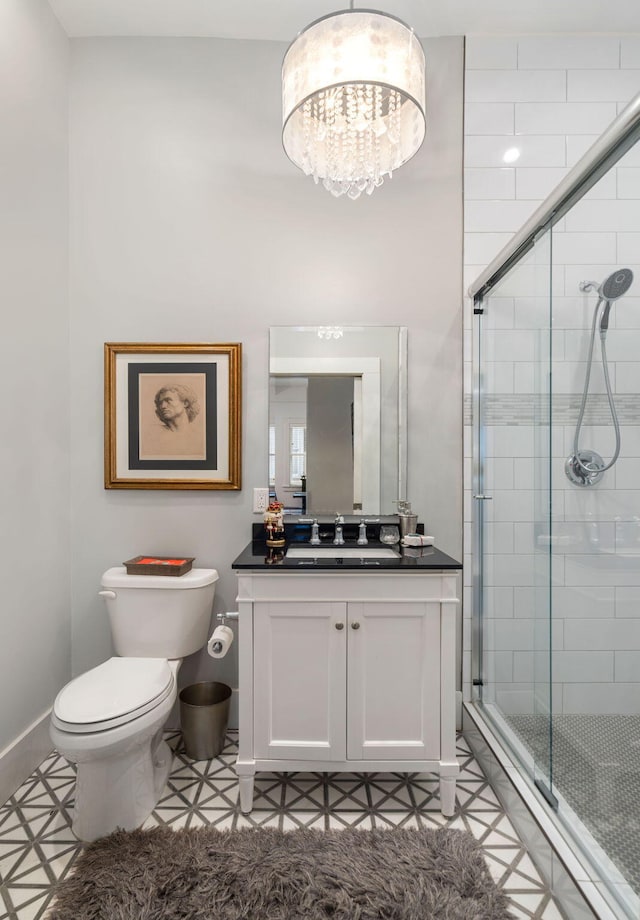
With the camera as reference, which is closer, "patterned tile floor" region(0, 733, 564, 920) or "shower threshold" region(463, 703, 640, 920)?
"shower threshold" region(463, 703, 640, 920)

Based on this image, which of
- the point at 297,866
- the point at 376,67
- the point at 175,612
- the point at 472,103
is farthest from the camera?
the point at 472,103

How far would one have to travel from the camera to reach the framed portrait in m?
2.28

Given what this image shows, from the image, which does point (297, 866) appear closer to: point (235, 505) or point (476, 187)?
point (235, 505)

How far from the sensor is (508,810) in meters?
1.72

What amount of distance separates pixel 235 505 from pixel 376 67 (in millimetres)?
1668

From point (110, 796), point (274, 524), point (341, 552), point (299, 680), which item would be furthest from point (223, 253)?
point (110, 796)

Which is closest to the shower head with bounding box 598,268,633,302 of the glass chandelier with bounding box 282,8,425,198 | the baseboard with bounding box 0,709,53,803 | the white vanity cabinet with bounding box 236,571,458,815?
the glass chandelier with bounding box 282,8,425,198

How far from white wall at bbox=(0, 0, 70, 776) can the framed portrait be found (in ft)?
0.72

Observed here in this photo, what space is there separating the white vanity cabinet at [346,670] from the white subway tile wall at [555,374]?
1.13 ft

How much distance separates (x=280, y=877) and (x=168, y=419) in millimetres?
1719

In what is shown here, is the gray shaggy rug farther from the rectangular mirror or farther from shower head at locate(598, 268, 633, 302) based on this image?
shower head at locate(598, 268, 633, 302)

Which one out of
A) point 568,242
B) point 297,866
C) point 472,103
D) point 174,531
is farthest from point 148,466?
point 472,103

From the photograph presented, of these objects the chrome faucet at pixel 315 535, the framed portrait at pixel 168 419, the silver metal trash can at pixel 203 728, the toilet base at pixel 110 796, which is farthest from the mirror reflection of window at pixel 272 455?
the toilet base at pixel 110 796

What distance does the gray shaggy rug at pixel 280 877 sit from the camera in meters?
1.35
